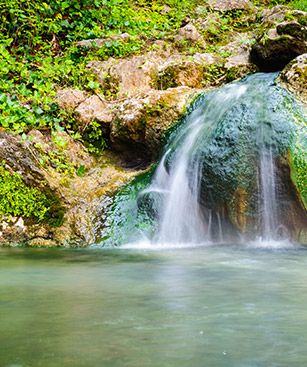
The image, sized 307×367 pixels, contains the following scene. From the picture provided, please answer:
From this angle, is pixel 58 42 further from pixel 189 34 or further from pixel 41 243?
pixel 41 243

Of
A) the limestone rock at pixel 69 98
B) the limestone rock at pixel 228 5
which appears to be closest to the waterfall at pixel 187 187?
the limestone rock at pixel 69 98

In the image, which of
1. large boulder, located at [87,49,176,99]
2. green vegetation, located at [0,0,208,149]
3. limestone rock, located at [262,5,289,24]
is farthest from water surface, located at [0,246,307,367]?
limestone rock, located at [262,5,289,24]

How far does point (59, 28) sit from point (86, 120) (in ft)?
7.80

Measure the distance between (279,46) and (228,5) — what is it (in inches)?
140

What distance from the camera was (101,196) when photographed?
6.86 metres

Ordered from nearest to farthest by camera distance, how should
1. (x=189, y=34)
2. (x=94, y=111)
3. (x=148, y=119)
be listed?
(x=148, y=119), (x=94, y=111), (x=189, y=34)

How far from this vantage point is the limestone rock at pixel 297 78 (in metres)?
6.57

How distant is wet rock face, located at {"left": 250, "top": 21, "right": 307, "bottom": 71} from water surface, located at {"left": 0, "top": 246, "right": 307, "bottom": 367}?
3734mm

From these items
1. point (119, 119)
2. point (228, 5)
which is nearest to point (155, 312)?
point (119, 119)

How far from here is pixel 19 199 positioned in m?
6.57

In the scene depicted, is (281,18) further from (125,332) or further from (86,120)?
(125,332)

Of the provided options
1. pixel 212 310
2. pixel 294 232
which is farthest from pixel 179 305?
pixel 294 232

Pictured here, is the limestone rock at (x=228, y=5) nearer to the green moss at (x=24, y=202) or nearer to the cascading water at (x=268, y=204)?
the cascading water at (x=268, y=204)

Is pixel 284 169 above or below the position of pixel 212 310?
above
